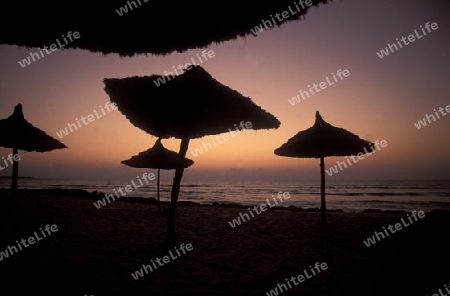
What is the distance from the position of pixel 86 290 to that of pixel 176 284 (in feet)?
3.46

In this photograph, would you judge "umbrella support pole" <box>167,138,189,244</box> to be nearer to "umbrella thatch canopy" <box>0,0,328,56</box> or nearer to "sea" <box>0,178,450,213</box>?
"umbrella thatch canopy" <box>0,0,328,56</box>

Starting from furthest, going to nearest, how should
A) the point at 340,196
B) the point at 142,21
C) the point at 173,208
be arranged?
the point at 340,196 < the point at 173,208 < the point at 142,21

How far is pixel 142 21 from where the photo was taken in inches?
101

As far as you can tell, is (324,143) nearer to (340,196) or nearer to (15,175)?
(15,175)

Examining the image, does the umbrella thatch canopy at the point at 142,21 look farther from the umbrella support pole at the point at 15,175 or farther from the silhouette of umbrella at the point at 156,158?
the umbrella support pole at the point at 15,175

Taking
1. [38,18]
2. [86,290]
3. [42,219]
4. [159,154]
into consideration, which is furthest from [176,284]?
[159,154]

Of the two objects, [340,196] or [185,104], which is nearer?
[185,104]

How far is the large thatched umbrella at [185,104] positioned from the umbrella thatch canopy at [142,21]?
1279mm

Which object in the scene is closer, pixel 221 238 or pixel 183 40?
pixel 183 40

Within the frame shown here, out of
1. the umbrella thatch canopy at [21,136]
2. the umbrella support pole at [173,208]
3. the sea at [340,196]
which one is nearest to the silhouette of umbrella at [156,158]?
the umbrella thatch canopy at [21,136]

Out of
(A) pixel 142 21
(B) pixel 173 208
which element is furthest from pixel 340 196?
(A) pixel 142 21

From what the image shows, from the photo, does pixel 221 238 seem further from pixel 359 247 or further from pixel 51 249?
pixel 51 249

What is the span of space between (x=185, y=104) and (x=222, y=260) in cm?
295

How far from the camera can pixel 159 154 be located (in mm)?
9805
